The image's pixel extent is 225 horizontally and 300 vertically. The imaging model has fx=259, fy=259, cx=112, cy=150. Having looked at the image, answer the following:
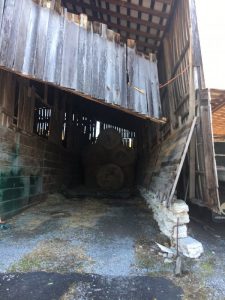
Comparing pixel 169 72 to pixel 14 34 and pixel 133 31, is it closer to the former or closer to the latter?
pixel 133 31

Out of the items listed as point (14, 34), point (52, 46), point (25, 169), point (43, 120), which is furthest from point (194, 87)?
point (43, 120)

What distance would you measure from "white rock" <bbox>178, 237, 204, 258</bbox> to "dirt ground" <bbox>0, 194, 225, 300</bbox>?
0.43ft

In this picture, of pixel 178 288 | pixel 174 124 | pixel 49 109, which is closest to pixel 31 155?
pixel 49 109

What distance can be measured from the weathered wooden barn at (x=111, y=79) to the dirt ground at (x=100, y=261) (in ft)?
3.15

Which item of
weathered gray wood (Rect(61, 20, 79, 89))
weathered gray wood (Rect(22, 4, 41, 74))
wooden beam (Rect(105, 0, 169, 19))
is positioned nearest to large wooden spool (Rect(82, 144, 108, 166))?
wooden beam (Rect(105, 0, 169, 19))

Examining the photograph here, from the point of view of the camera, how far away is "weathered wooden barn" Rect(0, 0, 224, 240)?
532 cm

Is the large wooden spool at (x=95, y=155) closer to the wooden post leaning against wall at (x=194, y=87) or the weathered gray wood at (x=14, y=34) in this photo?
the wooden post leaning against wall at (x=194, y=87)

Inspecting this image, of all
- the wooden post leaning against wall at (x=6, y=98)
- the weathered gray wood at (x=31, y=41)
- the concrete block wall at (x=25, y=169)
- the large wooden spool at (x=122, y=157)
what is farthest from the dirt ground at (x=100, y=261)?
the large wooden spool at (x=122, y=157)

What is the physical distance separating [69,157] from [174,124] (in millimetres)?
6812

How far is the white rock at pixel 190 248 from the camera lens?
469 centimetres

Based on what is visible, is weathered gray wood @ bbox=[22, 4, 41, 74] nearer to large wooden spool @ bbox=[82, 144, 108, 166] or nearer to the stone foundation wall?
the stone foundation wall

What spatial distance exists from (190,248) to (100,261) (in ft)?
5.41

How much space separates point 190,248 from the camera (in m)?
4.70

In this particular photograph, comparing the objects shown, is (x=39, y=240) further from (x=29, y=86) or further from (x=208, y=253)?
(x=29, y=86)
